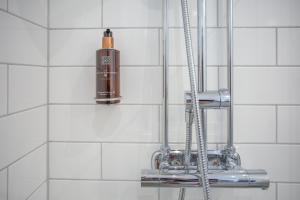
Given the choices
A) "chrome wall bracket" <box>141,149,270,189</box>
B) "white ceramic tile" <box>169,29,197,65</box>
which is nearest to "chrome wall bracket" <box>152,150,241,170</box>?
"chrome wall bracket" <box>141,149,270,189</box>

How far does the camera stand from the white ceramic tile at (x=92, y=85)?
71 centimetres

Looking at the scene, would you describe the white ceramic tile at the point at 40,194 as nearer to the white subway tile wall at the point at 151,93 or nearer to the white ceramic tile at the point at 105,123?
the white subway tile wall at the point at 151,93

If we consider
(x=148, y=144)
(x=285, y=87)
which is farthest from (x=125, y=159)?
(x=285, y=87)

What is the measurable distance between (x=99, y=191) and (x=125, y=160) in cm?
11

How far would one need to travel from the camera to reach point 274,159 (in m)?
0.71

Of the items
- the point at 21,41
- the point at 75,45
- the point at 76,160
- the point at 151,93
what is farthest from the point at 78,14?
the point at 76,160

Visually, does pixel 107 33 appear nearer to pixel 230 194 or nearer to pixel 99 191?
pixel 99 191

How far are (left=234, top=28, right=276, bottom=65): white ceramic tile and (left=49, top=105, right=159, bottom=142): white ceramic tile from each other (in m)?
0.27

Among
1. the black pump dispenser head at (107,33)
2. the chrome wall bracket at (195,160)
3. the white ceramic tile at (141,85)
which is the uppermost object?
the black pump dispenser head at (107,33)

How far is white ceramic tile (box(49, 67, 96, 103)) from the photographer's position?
72cm

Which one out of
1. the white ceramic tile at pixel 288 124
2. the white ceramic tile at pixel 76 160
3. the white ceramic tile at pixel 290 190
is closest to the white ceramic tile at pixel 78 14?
the white ceramic tile at pixel 76 160

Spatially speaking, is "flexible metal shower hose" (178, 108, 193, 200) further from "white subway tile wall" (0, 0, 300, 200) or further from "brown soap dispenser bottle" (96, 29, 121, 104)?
"brown soap dispenser bottle" (96, 29, 121, 104)

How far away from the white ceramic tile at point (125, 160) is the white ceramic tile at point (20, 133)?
17cm

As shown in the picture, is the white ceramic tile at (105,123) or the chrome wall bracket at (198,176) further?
the white ceramic tile at (105,123)
